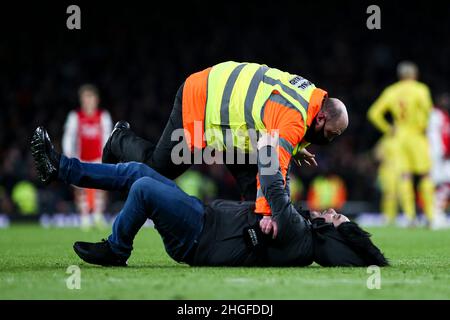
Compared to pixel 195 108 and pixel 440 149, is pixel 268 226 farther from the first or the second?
pixel 440 149

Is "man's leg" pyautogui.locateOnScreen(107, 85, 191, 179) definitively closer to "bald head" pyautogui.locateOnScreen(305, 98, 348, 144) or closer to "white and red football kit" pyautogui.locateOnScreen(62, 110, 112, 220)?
"bald head" pyautogui.locateOnScreen(305, 98, 348, 144)

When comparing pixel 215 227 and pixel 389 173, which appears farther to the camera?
pixel 389 173

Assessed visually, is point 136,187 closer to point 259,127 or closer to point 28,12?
point 259,127

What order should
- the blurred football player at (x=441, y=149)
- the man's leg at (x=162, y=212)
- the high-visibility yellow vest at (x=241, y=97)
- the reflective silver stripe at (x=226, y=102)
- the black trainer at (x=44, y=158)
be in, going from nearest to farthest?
the man's leg at (x=162, y=212), the black trainer at (x=44, y=158), the high-visibility yellow vest at (x=241, y=97), the reflective silver stripe at (x=226, y=102), the blurred football player at (x=441, y=149)

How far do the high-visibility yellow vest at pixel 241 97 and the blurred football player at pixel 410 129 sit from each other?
7047 millimetres

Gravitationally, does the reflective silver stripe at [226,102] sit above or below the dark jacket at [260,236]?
above

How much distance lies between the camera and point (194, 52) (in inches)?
892

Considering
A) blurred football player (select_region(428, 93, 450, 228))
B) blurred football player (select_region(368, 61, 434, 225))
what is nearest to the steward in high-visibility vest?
blurred football player (select_region(368, 61, 434, 225))

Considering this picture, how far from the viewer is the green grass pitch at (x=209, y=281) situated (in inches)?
187

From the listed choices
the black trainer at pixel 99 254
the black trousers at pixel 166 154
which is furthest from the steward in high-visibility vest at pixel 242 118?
the black trainer at pixel 99 254

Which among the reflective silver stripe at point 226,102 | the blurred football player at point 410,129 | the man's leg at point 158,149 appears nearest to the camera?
the reflective silver stripe at point 226,102

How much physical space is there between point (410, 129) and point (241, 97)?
7568 millimetres

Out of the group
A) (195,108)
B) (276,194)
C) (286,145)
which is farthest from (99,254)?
(195,108)

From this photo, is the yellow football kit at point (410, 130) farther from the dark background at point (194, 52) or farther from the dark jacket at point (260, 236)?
the dark jacket at point (260, 236)
